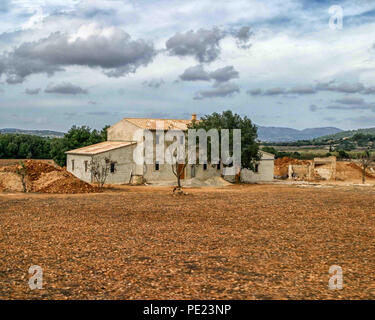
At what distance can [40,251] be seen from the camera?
1058 cm

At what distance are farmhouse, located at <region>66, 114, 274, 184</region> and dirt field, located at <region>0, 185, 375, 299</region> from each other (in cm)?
1535

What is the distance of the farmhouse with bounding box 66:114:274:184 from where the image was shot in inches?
1375

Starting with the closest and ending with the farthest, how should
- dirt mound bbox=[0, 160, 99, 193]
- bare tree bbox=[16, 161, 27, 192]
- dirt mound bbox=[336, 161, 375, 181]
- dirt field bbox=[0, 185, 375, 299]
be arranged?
dirt field bbox=[0, 185, 375, 299] < bare tree bbox=[16, 161, 27, 192] < dirt mound bbox=[0, 160, 99, 193] < dirt mound bbox=[336, 161, 375, 181]

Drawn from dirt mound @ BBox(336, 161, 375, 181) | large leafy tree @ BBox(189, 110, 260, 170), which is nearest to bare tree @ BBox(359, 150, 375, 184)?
dirt mound @ BBox(336, 161, 375, 181)

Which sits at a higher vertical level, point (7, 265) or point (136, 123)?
point (136, 123)

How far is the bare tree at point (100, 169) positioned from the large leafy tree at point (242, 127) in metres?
8.57

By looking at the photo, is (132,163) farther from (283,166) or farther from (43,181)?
(283,166)

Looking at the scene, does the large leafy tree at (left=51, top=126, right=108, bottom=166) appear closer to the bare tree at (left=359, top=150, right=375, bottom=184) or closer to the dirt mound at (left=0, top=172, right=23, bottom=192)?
the dirt mound at (left=0, top=172, right=23, bottom=192)

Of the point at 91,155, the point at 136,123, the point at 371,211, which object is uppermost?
the point at 136,123

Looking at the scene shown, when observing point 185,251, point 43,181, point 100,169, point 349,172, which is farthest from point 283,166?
point 185,251
